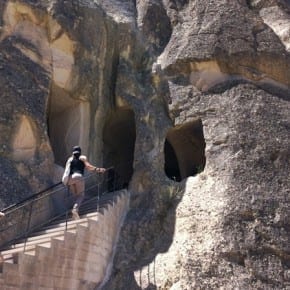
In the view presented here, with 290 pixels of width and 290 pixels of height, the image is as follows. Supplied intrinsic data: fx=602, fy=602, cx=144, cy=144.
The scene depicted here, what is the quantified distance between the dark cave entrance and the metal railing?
2.14 meters

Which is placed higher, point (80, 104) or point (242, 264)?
point (80, 104)

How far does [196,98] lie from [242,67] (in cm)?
121

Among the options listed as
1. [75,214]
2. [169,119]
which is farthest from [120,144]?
[75,214]

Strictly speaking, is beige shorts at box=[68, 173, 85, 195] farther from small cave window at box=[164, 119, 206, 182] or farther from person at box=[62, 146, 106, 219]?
small cave window at box=[164, 119, 206, 182]

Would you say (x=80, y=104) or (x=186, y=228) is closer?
(x=186, y=228)

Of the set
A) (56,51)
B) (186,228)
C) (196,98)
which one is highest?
(56,51)

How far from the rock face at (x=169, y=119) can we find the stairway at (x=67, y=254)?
425 millimetres

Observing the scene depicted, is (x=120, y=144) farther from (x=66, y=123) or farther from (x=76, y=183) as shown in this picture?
(x=76, y=183)

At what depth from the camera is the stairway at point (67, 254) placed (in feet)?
29.5

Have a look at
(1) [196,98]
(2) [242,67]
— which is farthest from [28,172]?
(2) [242,67]

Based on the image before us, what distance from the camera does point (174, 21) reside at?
14773 mm

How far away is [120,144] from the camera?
52.3 ft

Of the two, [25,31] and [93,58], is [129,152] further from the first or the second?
[25,31]

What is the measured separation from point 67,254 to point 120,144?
6.46 metres
